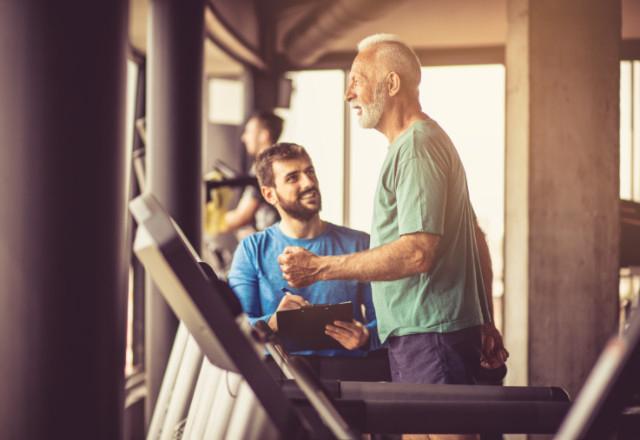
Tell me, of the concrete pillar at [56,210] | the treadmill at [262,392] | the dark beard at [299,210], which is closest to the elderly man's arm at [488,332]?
the treadmill at [262,392]

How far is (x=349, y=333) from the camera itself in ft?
7.84

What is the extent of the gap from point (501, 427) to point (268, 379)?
0.89 m

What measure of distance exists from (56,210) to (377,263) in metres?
0.91

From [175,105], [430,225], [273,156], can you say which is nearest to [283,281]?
[273,156]

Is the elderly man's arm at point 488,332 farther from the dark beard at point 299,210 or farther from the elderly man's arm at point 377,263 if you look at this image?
the dark beard at point 299,210

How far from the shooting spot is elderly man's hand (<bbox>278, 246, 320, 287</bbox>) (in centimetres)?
238

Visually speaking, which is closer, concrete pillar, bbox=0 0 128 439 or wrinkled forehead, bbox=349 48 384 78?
concrete pillar, bbox=0 0 128 439

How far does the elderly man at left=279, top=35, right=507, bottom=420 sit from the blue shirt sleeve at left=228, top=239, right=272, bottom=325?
22cm

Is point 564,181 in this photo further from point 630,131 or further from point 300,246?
point 300,246

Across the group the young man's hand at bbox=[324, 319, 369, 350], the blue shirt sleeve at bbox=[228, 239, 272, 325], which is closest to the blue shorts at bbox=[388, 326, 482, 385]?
the young man's hand at bbox=[324, 319, 369, 350]

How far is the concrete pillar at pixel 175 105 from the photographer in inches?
179

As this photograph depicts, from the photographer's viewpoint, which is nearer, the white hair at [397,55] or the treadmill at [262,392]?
the treadmill at [262,392]

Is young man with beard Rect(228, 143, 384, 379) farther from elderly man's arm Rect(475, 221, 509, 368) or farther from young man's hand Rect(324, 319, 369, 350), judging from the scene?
elderly man's arm Rect(475, 221, 509, 368)

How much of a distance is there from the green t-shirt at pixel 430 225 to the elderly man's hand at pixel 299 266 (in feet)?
0.67
